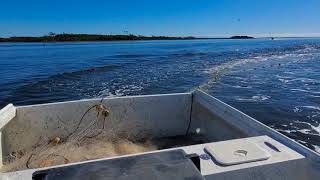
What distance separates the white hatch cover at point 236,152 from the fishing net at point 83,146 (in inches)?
79.8

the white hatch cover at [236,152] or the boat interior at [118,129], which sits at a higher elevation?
the white hatch cover at [236,152]

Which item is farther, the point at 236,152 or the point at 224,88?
the point at 224,88

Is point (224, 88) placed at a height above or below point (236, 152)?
below

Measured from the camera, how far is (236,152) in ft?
7.57

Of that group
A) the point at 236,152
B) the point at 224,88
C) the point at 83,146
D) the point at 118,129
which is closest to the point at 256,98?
the point at 224,88

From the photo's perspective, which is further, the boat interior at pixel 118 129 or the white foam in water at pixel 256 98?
the white foam in water at pixel 256 98

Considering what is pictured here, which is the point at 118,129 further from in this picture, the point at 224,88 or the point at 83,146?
the point at 224,88

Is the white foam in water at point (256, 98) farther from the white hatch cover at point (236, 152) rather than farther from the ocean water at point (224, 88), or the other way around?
the white hatch cover at point (236, 152)

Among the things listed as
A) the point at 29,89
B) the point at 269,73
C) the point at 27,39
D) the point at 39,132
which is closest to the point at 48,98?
the point at 29,89

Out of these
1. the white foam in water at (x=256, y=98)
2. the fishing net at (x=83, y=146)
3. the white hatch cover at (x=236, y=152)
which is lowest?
the white foam in water at (x=256, y=98)

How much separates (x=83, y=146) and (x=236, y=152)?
2567mm

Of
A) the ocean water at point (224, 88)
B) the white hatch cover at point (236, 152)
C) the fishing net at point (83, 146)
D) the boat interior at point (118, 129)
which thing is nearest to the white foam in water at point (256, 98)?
Result: the ocean water at point (224, 88)

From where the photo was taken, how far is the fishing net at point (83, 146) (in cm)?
374

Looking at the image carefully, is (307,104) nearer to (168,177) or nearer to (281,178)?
(281,178)
